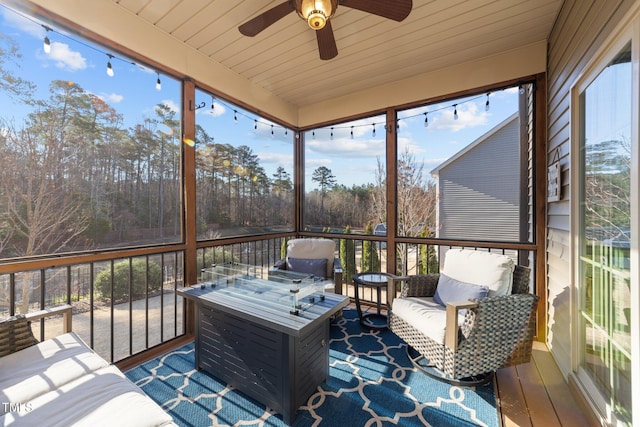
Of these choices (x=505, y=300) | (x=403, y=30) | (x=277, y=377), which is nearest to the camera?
(x=277, y=377)

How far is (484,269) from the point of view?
2.25 meters

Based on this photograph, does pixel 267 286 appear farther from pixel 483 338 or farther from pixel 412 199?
pixel 412 199

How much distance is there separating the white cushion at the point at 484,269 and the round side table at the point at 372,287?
663 millimetres

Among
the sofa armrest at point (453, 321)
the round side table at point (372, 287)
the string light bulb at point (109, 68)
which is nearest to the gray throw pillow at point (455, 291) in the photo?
the sofa armrest at point (453, 321)

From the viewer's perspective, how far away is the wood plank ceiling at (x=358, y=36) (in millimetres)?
2199

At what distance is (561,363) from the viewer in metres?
2.17

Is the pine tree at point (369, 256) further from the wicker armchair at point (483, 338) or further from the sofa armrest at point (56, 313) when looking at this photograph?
the sofa armrest at point (56, 313)

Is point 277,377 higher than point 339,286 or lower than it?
lower

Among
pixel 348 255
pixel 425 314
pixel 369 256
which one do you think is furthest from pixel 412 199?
pixel 425 314

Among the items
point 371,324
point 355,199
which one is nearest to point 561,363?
point 371,324

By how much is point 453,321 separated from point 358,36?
256 cm

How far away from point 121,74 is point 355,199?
288 cm

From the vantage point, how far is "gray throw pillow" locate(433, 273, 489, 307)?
2.14 metres

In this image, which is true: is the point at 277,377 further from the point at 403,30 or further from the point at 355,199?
the point at 403,30
